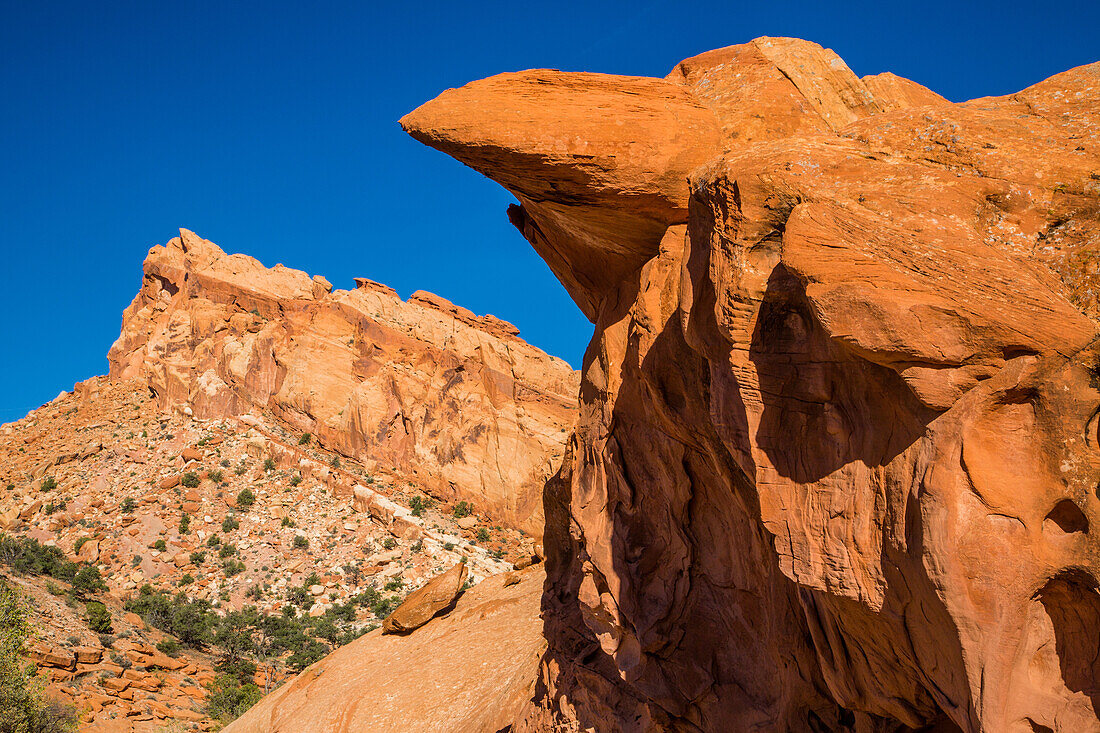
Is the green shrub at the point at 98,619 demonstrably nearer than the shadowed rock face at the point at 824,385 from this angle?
No

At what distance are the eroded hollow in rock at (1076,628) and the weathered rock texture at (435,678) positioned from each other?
13006 millimetres

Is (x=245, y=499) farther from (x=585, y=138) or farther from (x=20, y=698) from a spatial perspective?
(x=585, y=138)

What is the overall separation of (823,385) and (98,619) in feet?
135

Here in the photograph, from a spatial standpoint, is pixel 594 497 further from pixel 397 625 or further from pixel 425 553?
pixel 425 553

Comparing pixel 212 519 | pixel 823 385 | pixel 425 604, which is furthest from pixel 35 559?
pixel 823 385

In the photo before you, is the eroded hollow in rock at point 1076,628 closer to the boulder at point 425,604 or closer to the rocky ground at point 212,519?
the boulder at point 425,604

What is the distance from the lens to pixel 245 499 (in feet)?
217

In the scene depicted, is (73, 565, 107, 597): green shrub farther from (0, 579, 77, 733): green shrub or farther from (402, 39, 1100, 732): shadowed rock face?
(402, 39, 1100, 732): shadowed rock face

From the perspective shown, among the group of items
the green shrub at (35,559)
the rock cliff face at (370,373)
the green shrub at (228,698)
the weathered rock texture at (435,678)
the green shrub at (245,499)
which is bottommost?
the green shrub at (228,698)

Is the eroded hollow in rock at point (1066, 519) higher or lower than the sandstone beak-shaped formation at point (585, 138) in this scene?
lower

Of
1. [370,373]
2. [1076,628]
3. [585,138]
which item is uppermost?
[370,373]

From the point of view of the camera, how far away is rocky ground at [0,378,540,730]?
175ft

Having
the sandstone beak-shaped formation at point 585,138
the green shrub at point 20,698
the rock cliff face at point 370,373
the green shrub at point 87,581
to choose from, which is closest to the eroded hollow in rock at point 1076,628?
the sandstone beak-shaped formation at point 585,138

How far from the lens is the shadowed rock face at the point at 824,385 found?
6.21 meters
